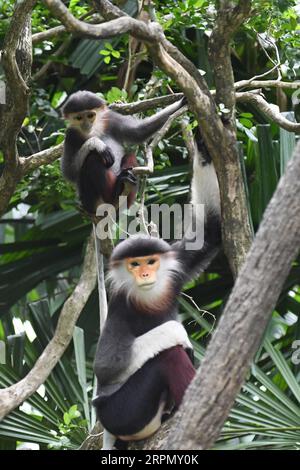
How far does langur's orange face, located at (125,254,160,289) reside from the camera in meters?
3.82

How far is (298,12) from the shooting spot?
442 cm

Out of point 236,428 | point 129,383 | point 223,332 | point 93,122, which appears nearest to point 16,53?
point 93,122

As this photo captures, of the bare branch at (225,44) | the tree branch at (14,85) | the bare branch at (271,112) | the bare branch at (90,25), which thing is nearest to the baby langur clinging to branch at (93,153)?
the tree branch at (14,85)

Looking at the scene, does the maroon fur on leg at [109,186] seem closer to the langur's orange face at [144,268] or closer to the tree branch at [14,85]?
the tree branch at [14,85]

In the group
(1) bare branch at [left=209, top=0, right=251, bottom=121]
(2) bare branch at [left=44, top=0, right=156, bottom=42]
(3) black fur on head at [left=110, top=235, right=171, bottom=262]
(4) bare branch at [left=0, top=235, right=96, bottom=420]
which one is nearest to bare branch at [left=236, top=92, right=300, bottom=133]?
(1) bare branch at [left=209, top=0, right=251, bottom=121]

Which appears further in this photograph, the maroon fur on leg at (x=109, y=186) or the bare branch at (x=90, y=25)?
the maroon fur on leg at (x=109, y=186)

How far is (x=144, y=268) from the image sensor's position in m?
3.87

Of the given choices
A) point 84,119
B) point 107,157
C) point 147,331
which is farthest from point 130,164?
point 147,331

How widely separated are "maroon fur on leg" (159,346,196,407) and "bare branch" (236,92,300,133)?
958 mm

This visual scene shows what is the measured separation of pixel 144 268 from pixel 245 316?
4.36ft

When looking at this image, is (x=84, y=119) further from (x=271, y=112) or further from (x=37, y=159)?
(x=271, y=112)

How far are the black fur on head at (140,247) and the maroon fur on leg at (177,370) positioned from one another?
1.40ft

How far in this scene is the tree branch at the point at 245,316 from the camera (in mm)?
2564
